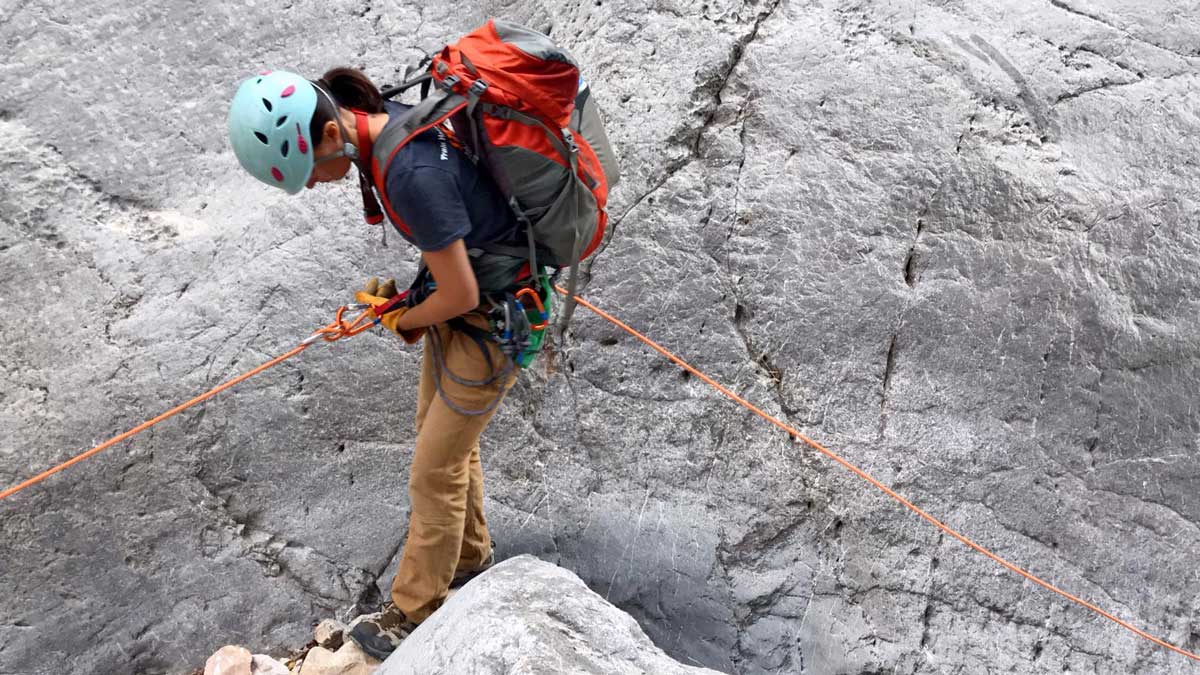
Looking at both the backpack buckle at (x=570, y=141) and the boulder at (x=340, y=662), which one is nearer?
the backpack buckle at (x=570, y=141)

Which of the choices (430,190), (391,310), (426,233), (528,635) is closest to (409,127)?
(430,190)

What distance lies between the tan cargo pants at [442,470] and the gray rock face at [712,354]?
59 cm

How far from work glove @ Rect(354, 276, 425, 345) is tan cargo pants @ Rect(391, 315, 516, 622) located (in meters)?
0.10

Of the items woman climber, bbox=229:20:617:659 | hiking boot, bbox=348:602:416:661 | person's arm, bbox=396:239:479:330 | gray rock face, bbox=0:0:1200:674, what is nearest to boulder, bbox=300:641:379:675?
hiking boot, bbox=348:602:416:661

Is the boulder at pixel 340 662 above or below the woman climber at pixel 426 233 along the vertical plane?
below

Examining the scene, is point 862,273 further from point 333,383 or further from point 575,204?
point 333,383

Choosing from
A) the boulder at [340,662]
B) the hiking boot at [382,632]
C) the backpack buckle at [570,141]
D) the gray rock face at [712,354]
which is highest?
the backpack buckle at [570,141]

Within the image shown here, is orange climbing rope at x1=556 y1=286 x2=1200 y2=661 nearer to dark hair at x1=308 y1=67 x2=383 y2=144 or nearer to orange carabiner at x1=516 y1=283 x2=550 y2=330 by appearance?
orange carabiner at x1=516 y1=283 x2=550 y2=330

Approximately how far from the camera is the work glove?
3.31m

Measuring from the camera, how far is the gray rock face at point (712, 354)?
417 cm

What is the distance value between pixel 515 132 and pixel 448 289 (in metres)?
0.57

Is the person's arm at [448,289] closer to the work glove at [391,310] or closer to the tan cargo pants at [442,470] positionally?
the work glove at [391,310]

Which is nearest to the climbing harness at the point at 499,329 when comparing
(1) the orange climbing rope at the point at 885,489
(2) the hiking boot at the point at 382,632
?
(1) the orange climbing rope at the point at 885,489

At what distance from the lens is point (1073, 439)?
4.55m
